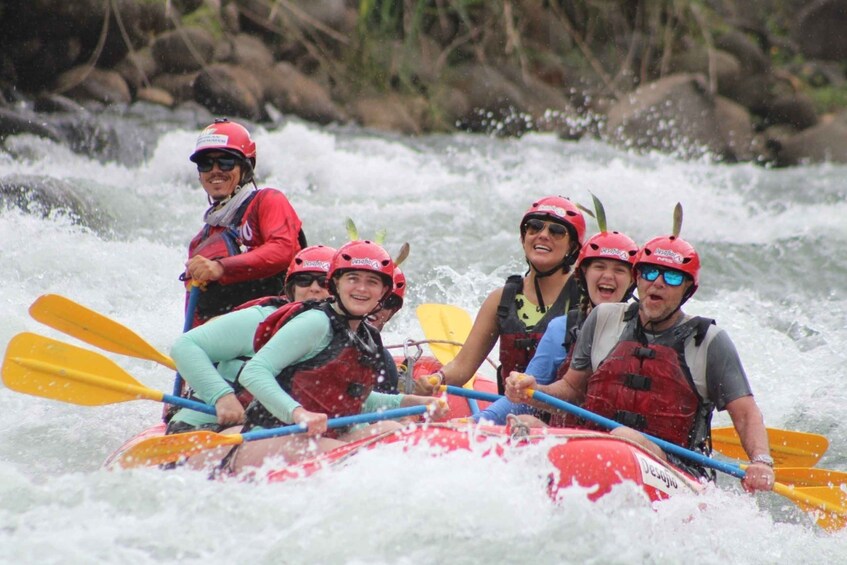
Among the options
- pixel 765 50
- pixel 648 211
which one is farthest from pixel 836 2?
pixel 648 211

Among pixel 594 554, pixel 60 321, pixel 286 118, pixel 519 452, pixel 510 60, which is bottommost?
pixel 594 554

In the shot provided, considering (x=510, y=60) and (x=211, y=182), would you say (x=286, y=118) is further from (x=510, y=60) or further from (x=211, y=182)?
(x=211, y=182)

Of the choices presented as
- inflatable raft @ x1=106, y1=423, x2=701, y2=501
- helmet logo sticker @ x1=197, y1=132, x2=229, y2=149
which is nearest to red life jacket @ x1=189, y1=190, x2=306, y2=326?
Answer: helmet logo sticker @ x1=197, y1=132, x2=229, y2=149

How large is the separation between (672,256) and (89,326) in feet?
8.68

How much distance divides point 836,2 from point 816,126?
9.30 feet

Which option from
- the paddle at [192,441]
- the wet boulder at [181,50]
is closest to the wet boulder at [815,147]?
the wet boulder at [181,50]

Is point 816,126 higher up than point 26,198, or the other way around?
point 816,126

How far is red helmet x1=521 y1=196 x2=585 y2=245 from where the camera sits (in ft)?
18.9

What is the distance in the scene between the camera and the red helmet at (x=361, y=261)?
479 centimetres

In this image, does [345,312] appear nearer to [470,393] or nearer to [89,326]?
[470,393]

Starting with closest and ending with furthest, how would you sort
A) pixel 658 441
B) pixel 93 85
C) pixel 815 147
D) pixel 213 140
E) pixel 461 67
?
pixel 658 441 < pixel 213 140 < pixel 93 85 < pixel 461 67 < pixel 815 147

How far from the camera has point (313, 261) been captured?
17.2ft

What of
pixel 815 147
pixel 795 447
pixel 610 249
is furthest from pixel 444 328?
pixel 815 147

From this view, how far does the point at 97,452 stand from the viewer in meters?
6.37
